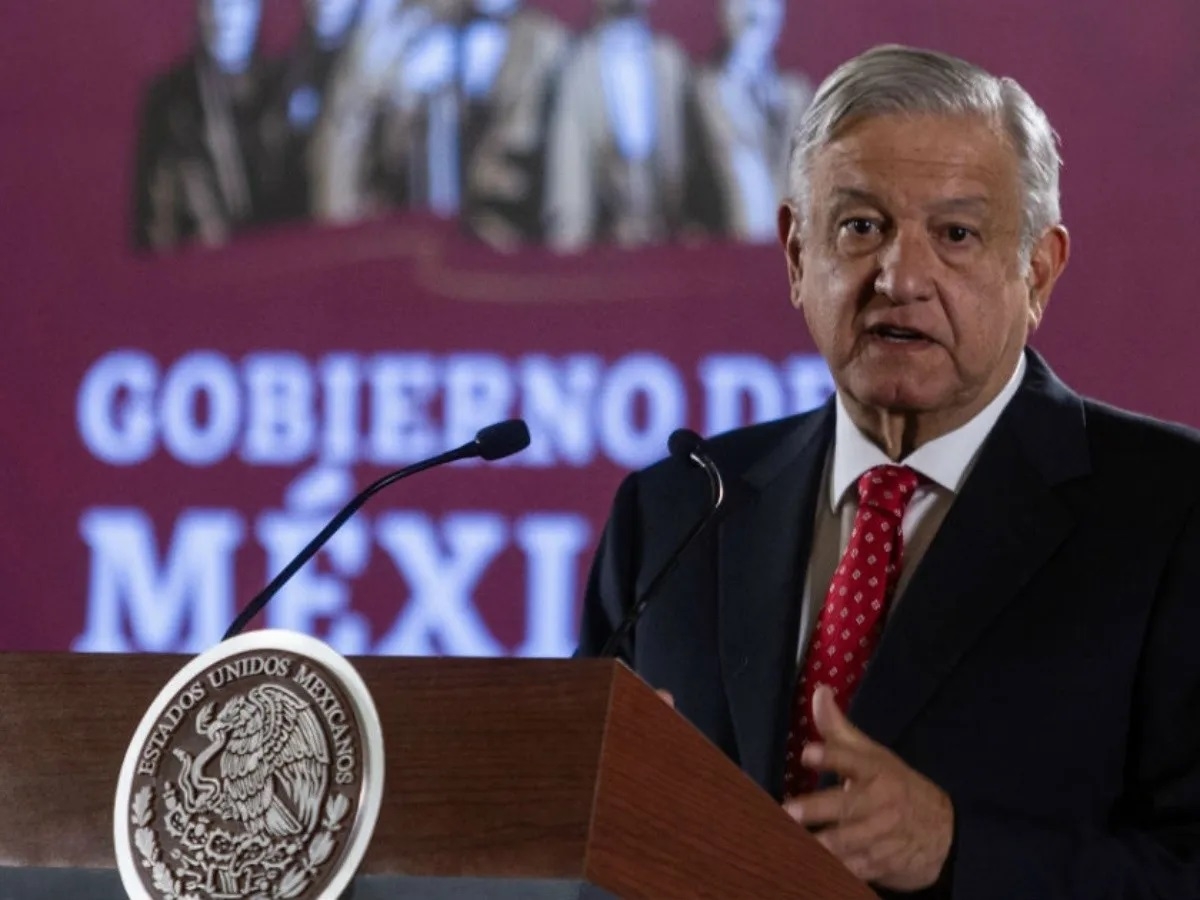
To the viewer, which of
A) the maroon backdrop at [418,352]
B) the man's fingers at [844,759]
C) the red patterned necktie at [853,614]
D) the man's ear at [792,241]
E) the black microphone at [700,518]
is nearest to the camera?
the man's fingers at [844,759]

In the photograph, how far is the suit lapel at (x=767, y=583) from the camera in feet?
6.79

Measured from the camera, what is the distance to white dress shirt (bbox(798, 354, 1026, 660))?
216cm

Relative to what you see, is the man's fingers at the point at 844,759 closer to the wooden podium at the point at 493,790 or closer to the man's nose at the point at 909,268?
the wooden podium at the point at 493,790

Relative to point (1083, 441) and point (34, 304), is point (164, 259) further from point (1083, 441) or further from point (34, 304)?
point (1083, 441)

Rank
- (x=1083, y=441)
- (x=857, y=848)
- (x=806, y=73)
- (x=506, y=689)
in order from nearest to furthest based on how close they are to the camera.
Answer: (x=506, y=689)
(x=857, y=848)
(x=1083, y=441)
(x=806, y=73)

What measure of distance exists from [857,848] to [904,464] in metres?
0.66

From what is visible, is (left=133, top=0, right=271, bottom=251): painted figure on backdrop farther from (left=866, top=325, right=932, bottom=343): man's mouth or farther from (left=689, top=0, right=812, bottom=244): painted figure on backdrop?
(left=866, top=325, right=932, bottom=343): man's mouth

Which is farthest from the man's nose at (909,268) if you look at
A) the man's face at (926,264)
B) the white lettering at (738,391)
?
the white lettering at (738,391)

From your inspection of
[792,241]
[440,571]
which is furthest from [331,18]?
[792,241]

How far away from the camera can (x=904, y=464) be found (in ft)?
7.16

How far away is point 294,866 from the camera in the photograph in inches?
49.6

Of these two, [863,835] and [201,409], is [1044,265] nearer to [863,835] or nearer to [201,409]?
[863,835]

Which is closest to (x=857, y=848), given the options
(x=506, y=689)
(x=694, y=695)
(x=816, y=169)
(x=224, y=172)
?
(x=506, y=689)

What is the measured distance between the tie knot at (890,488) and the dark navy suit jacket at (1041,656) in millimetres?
74
